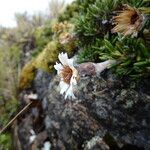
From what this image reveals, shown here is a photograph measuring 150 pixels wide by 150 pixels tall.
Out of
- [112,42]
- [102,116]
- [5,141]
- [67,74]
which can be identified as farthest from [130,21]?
[5,141]

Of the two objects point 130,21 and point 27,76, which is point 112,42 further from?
point 27,76

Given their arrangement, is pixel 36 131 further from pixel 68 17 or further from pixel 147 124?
pixel 147 124

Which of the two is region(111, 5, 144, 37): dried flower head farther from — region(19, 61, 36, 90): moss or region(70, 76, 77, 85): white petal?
region(19, 61, 36, 90): moss

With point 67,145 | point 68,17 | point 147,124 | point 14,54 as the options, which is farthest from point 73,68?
point 14,54

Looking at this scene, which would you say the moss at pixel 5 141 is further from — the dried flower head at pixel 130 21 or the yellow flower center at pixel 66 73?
the dried flower head at pixel 130 21

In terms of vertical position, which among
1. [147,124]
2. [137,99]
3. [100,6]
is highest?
[100,6]
